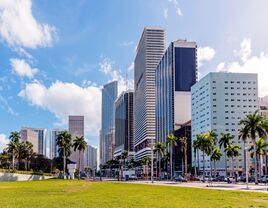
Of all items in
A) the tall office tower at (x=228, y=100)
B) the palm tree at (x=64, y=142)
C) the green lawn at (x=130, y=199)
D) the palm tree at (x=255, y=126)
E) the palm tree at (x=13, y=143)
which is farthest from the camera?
the tall office tower at (x=228, y=100)

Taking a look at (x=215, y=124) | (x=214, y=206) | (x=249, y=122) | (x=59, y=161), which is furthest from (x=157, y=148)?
(x=214, y=206)

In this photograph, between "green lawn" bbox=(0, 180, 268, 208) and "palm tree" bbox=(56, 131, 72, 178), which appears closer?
"green lawn" bbox=(0, 180, 268, 208)

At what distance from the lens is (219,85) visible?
613 ft

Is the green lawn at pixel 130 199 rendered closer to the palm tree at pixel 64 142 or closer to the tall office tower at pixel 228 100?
the palm tree at pixel 64 142

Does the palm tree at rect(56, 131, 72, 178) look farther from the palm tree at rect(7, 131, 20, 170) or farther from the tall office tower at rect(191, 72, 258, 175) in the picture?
the tall office tower at rect(191, 72, 258, 175)

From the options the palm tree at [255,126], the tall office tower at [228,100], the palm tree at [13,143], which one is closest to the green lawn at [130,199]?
the palm tree at [255,126]

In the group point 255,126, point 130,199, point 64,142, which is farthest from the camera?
point 64,142

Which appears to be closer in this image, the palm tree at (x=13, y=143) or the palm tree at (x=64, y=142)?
the palm tree at (x=13, y=143)

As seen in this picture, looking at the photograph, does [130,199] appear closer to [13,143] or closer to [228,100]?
[13,143]

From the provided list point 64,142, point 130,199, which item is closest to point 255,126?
point 130,199

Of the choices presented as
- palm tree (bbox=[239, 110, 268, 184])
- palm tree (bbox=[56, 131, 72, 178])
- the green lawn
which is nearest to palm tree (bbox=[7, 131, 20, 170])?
palm tree (bbox=[56, 131, 72, 178])

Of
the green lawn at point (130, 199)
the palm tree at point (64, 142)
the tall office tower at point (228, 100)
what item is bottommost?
the green lawn at point (130, 199)

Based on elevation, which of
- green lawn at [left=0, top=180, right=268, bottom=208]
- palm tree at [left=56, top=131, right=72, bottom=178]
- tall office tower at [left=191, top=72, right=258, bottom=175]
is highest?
tall office tower at [left=191, top=72, right=258, bottom=175]

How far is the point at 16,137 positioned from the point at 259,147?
81.5 m
